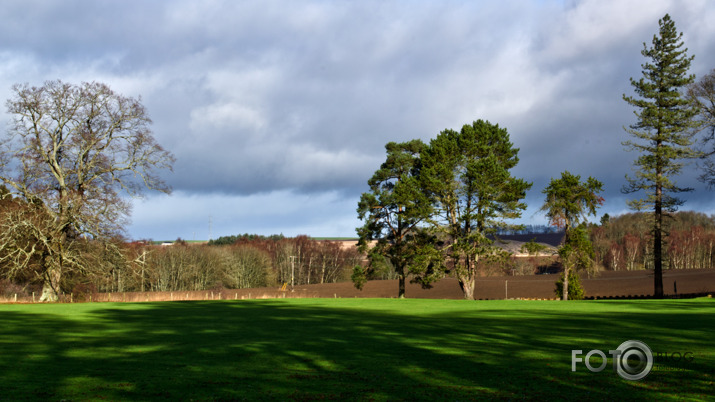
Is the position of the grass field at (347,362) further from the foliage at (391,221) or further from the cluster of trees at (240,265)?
the cluster of trees at (240,265)

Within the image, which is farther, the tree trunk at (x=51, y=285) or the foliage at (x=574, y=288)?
the foliage at (x=574, y=288)

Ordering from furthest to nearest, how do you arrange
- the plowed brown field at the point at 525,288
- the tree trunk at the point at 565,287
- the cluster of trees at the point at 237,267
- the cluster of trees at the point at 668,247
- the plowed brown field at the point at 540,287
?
the cluster of trees at the point at 668,247 → the cluster of trees at the point at 237,267 → the plowed brown field at the point at 540,287 → the plowed brown field at the point at 525,288 → the tree trunk at the point at 565,287

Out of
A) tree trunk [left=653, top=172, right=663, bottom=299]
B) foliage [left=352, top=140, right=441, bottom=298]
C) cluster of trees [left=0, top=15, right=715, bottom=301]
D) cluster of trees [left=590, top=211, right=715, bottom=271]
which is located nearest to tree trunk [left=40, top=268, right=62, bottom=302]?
cluster of trees [left=0, top=15, right=715, bottom=301]

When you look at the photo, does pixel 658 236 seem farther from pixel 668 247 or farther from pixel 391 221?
pixel 668 247

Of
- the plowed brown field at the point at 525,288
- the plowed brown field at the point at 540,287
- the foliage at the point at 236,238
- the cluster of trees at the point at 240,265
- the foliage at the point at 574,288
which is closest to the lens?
the foliage at the point at 574,288

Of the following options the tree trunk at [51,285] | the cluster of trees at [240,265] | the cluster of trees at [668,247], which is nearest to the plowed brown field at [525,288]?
the cluster of trees at [240,265]

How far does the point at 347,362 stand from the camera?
12.0 m

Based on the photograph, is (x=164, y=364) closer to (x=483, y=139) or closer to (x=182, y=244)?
(x=483, y=139)

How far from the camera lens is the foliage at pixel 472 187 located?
4984 cm

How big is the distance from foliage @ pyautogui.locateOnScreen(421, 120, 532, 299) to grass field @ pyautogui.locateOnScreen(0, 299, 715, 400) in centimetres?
3025

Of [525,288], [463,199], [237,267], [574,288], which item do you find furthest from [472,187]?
[237,267]

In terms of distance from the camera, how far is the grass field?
894 centimetres

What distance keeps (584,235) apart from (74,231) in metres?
45.5

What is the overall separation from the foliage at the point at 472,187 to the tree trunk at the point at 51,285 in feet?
103
